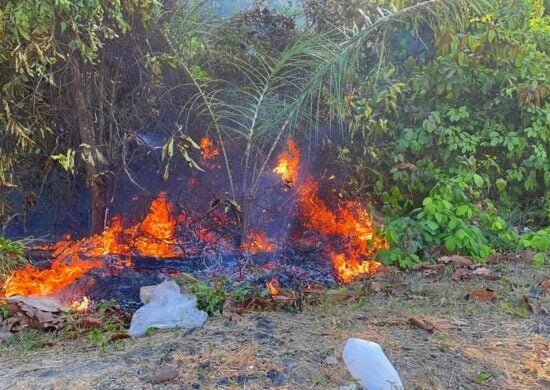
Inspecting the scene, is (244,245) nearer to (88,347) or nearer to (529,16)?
(88,347)

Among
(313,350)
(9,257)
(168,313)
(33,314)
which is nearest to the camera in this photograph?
(313,350)

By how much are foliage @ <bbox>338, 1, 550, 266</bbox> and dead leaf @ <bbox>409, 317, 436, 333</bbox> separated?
1.63 metres

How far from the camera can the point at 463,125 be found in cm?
548

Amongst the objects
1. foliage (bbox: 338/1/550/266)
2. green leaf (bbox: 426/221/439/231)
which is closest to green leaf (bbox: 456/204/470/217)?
foliage (bbox: 338/1/550/266)

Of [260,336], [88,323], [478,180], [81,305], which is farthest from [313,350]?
[478,180]

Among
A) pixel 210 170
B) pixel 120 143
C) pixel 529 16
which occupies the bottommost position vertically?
pixel 210 170

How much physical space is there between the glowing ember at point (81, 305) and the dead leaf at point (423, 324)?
2.07 metres

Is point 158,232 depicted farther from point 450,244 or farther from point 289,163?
point 450,244

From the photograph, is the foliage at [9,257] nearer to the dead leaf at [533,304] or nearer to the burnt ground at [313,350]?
the burnt ground at [313,350]

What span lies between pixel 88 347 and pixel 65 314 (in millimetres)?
604

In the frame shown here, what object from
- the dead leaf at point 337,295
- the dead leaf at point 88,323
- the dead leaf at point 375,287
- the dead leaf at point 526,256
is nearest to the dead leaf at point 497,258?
the dead leaf at point 526,256

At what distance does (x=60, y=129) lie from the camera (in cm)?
474

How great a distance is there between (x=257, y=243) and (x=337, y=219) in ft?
2.65

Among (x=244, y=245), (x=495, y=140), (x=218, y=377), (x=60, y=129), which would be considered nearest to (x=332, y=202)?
(x=244, y=245)
